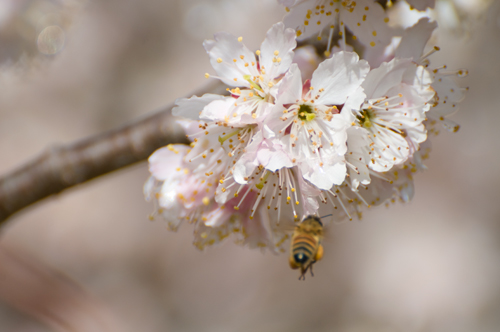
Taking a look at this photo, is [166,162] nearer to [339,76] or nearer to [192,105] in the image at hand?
[192,105]

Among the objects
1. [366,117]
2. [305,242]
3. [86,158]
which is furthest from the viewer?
[86,158]

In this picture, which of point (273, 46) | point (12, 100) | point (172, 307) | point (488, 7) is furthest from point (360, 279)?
point (12, 100)

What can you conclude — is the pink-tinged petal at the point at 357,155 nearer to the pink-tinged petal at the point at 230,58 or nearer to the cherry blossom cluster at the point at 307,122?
A: the cherry blossom cluster at the point at 307,122

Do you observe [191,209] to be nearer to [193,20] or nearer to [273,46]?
[273,46]

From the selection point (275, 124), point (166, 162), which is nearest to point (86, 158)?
point (166, 162)

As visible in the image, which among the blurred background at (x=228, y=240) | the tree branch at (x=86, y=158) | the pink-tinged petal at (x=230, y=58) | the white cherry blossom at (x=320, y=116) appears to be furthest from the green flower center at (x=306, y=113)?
the blurred background at (x=228, y=240)
